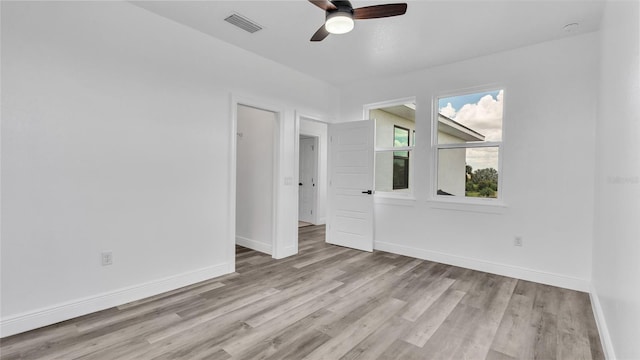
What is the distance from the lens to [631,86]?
1653mm

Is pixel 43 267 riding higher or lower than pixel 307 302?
higher

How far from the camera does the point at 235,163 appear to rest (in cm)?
375

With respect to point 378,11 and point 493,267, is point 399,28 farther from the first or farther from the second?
point 493,267

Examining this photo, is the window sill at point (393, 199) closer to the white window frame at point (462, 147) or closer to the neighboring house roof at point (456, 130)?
the white window frame at point (462, 147)

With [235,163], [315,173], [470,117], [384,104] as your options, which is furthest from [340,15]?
[315,173]

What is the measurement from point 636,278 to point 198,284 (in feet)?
11.6

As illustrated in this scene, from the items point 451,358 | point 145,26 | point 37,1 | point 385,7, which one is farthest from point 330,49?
point 451,358

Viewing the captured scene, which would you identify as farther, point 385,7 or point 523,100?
point 523,100

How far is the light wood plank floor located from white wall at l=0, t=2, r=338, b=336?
A: 13.0 inches

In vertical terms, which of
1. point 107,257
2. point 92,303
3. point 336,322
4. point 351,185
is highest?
point 351,185

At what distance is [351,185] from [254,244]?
1.84 m

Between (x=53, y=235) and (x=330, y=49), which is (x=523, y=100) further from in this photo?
(x=53, y=235)

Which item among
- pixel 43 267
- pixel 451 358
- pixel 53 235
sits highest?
pixel 53 235

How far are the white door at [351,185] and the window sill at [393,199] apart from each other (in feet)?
0.73
